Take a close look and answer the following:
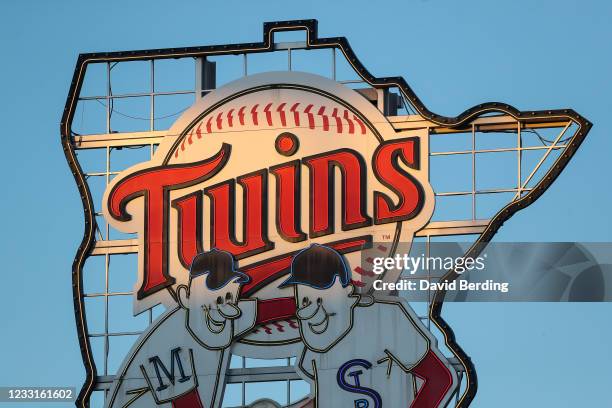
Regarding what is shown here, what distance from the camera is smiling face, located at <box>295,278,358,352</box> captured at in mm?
34875

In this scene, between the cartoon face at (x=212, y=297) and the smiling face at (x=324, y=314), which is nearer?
the smiling face at (x=324, y=314)

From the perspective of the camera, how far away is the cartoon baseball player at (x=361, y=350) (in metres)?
34.2

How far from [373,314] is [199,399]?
318 cm

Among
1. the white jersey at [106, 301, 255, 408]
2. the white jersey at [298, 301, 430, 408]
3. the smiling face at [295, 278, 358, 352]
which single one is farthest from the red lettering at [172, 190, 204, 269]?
the white jersey at [298, 301, 430, 408]

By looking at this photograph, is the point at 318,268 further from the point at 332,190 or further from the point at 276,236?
the point at 332,190

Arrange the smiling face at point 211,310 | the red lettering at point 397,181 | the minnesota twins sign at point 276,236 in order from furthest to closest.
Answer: the smiling face at point 211,310 → the red lettering at point 397,181 → the minnesota twins sign at point 276,236

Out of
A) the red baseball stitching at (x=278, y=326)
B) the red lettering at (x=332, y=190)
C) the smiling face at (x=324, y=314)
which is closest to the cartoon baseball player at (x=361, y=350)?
the smiling face at (x=324, y=314)

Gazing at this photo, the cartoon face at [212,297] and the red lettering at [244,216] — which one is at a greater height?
the red lettering at [244,216]

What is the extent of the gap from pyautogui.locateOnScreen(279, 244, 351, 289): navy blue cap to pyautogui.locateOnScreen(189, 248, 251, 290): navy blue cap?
32.9 inches

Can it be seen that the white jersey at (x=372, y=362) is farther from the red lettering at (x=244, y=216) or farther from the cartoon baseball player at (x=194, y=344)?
the red lettering at (x=244, y=216)

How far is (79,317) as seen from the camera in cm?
3625

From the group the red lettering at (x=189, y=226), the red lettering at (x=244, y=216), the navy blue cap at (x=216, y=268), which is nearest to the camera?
the navy blue cap at (x=216, y=268)

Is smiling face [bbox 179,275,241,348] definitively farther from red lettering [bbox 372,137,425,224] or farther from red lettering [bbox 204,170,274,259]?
red lettering [bbox 372,137,425,224]

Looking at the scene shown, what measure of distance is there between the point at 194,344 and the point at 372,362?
3072 millimetres
